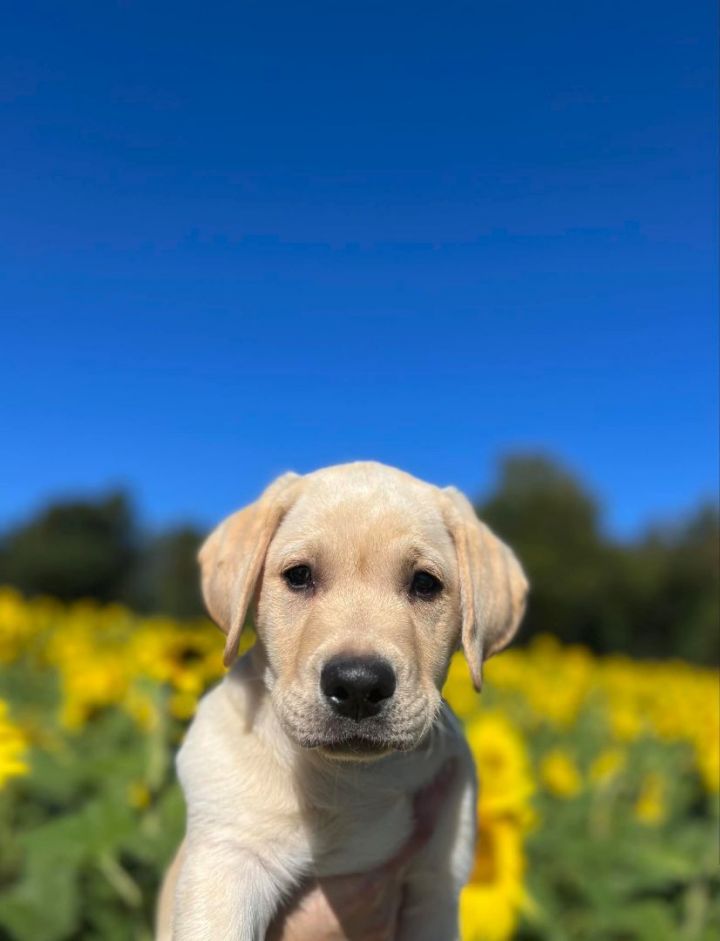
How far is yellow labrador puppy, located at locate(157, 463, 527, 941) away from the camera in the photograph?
9.49ft

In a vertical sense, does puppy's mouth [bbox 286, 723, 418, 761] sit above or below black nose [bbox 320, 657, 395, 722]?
below

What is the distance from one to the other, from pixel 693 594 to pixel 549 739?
102 ft

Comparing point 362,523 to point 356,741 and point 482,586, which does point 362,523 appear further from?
point 356,741

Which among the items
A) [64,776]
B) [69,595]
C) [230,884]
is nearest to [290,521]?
[230,884]

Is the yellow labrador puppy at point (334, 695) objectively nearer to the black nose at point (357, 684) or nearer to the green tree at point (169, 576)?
the black nose at point (357, 684)

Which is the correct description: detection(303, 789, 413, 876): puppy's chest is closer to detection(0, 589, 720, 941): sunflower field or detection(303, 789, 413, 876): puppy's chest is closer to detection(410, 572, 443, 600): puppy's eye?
detection(410, 572, 443, 600): puppy's eye

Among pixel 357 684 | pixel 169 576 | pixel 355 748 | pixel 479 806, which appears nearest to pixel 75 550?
pixel 169 576

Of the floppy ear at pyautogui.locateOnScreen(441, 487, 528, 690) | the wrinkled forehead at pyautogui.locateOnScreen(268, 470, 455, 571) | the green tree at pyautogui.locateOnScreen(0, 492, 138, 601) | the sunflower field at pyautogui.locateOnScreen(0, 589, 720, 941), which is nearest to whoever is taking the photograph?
the wrinkled forehead at pyautogui.locateOnScreen(268, 470, 455, 571)

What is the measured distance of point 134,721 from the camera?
21.0 feet

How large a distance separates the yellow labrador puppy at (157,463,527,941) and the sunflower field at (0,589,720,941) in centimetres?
81

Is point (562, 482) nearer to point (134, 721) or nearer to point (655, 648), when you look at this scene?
point (655, 648)

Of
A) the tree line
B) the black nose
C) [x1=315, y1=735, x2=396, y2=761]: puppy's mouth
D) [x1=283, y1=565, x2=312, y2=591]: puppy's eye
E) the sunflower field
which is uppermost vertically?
[x1=283, y1=565, x2=312, y2=591]: puppy's eye

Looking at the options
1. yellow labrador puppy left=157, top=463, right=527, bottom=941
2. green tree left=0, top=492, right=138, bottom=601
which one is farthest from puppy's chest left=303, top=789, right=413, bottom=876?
green tree left=0, top=492, right=138, bottom=601

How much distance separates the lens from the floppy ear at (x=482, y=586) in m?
3.38
